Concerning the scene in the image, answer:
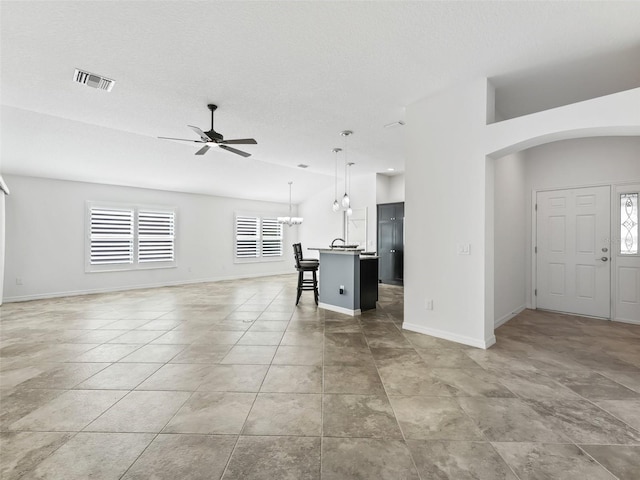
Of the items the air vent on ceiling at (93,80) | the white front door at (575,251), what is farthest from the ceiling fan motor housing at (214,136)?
the white front door at (575,251)

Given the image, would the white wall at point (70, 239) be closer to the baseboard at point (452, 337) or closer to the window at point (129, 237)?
the window at point (129, 237)

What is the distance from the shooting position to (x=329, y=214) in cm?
934

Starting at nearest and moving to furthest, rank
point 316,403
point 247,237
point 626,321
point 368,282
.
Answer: point 316,403, point 626,321, point 368,282, point 247,237

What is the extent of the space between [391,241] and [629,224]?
4.33 meters

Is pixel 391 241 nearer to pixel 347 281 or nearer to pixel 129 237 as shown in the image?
pixel 347 281

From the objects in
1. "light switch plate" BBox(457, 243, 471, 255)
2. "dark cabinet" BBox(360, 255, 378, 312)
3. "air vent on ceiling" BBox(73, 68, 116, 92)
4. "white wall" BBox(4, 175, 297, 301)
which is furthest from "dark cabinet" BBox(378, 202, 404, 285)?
"air vent on ceiling" BBox(73, 68, 116, 92)

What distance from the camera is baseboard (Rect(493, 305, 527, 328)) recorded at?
4062mm

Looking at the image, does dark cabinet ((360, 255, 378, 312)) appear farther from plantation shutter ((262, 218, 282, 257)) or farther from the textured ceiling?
plantation shutter ((262, 218, 282, 257))

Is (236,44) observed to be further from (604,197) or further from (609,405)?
(604,197)

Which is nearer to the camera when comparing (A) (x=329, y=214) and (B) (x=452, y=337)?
(B) (x=452, y=337)

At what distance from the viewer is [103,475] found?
A: 4.95 feet

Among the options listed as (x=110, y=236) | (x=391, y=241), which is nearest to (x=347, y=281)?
(x=391, y=241)

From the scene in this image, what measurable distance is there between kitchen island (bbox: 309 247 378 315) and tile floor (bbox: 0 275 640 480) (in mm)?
786

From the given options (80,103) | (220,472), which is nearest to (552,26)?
(220,472)
